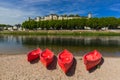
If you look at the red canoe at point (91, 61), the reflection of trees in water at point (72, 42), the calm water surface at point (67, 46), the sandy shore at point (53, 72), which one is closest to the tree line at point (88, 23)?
the reflection of trees in water at point (72, 42)

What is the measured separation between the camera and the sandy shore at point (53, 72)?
20328 millimetres

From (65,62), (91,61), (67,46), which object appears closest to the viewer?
(65,62)

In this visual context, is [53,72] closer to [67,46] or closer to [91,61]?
[91,61]

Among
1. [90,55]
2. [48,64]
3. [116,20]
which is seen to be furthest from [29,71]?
[116,20]

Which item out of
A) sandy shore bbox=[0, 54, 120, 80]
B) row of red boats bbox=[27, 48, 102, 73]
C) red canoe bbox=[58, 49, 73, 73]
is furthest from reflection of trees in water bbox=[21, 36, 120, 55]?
sandy shore bbox=[0, 54, 120, 80]

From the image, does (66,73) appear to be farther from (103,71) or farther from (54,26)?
(54,26)

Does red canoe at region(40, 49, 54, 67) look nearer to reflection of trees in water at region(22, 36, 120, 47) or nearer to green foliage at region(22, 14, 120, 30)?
reflection of trees in water at region(22, 36, 120, 47)

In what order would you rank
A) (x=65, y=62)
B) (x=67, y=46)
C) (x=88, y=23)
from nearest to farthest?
(x=65, y=62)
(x=67, y=46)
(x=88, y=23)

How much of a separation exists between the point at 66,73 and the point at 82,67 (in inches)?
81.4

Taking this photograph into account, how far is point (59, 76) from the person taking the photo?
67.5 ft

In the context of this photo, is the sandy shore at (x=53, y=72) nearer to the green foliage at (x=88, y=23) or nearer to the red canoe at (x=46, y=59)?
the red canoe at (x=46, y=59)

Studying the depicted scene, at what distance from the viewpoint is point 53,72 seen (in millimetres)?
21609

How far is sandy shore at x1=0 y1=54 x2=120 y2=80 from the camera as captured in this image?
66.7 ft

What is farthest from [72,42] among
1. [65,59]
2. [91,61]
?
[91,61]
